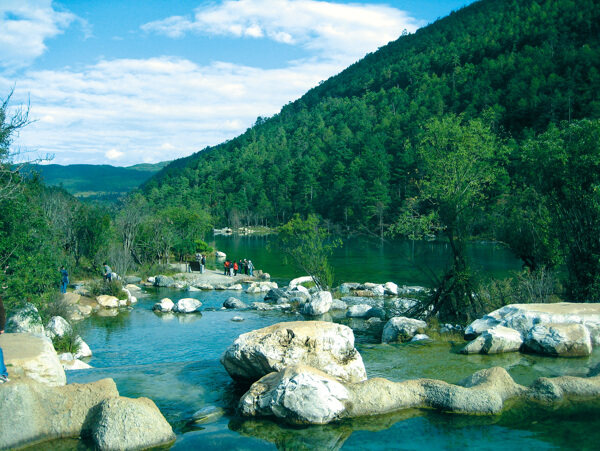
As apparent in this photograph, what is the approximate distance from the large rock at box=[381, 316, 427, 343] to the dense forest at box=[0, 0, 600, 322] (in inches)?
72.1

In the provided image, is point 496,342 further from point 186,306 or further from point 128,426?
point 186,306

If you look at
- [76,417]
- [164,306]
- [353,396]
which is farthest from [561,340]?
[164,306]

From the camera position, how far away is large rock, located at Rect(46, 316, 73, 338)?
61.7 feet

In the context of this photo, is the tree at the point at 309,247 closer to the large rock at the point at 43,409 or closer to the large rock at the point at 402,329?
the large rock at the point at 402,329

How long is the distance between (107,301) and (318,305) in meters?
13.3

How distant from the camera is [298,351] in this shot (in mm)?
11672

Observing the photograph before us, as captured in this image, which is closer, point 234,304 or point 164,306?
point 164,306

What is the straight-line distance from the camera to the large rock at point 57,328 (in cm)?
1879

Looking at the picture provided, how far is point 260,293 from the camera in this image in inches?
1468

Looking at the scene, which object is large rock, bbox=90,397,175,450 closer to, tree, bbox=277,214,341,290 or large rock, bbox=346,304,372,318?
large rock, bbox=346,304,372,318

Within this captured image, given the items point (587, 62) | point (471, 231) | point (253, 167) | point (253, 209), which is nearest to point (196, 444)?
point (471, 231)

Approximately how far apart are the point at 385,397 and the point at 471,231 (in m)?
12.1

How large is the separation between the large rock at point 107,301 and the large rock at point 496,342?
2302cm

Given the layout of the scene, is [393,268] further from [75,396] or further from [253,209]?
[253,209]
